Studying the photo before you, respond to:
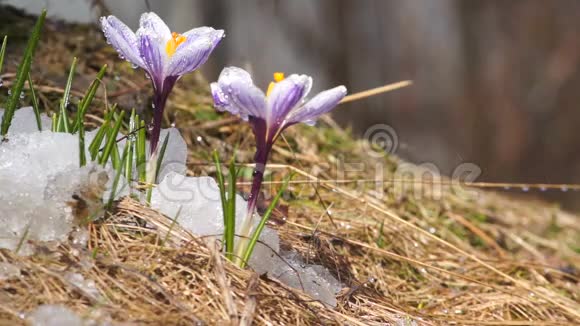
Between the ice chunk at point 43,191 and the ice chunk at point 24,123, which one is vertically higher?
the ice chunk at point 24,123

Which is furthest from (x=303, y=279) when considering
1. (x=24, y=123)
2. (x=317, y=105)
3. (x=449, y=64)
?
(x=449, y=64)

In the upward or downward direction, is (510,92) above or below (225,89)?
above

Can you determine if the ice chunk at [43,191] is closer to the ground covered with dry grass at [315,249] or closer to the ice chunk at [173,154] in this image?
the ground covered with dry grass at [315,249]

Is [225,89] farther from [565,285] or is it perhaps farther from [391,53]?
[391,53]

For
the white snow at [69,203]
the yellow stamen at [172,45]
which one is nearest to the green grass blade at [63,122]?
the white snow at [69,203]

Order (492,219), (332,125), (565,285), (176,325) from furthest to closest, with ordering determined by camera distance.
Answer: (332,125) → (492,219) → (565,285) → (176,325)

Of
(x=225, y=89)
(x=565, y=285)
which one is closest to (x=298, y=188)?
(x=565, y=285)
